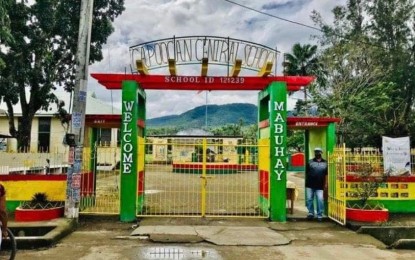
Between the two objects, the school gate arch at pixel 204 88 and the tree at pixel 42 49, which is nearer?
the school gate arch at pixel 204 88

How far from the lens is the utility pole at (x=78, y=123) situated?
10.6 metres

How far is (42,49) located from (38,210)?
1257cm

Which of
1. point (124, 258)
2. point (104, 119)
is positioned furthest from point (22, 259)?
point (104, 119)

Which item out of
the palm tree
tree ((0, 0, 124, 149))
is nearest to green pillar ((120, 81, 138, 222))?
tree ((0, 0, 124, 149))

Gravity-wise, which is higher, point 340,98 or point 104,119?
point 340,98

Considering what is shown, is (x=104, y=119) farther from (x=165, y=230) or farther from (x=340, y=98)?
(x=340, y=98)

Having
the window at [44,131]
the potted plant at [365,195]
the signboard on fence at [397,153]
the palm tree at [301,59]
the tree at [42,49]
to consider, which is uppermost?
the palm tree at [301,59]

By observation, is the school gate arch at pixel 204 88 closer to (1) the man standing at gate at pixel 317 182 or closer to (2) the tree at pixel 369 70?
(1) the man standing at gate at pixel 317 182

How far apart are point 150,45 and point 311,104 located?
71.1ft

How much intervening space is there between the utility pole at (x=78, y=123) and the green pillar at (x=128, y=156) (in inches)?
40.6

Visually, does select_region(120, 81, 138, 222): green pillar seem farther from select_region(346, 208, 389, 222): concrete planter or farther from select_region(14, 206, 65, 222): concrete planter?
select_region(346, 208, 389, 222): concrete planter

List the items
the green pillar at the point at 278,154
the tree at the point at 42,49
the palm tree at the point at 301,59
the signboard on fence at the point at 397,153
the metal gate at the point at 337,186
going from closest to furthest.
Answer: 1. the metal gate at the point at 337,186
2. the green pillar at the point at 278,154
3. the signboard on fence at the point at 397,153
4. the tree at the point at 42,49
5. the palm tree at the point at 301,59

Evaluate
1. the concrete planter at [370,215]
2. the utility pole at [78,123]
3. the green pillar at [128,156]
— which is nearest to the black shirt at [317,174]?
the concrete planter at [370,215]

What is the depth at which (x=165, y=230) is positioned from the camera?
32.5 feet
